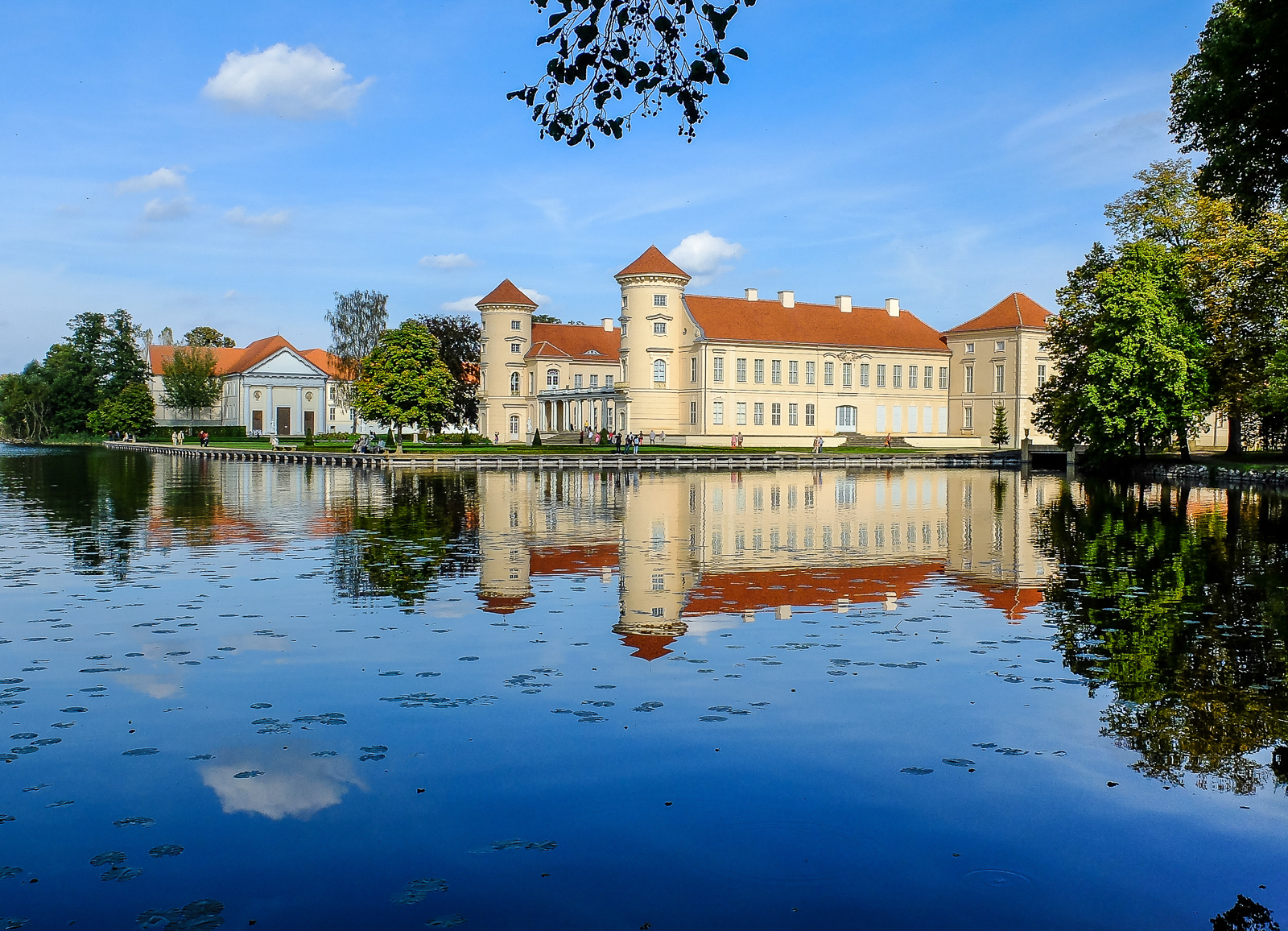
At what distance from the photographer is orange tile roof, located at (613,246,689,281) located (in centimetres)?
7888

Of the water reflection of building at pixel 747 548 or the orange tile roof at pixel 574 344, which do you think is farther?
the orange tile roof at pixel 574 344

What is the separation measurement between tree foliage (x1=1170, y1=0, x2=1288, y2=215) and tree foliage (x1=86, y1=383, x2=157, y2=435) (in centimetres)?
10048

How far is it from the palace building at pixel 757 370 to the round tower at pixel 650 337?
0.09 m

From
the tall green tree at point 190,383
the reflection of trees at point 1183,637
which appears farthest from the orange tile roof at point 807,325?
the reflection of trees at point 1183,637

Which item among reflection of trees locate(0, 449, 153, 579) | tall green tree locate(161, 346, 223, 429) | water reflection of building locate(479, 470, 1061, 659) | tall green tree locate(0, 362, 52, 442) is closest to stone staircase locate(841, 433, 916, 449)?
water reflection of building locate(479, 470, 1061, 659)

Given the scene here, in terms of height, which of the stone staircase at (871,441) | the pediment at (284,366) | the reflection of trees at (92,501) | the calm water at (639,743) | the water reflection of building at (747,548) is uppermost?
the pediment at (284,366)

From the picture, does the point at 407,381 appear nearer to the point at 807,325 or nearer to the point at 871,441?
the point at 807,325

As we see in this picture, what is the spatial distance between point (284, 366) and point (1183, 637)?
10875 cm

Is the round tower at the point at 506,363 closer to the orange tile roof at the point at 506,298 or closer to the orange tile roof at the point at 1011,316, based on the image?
the orange tile roof at the point at 506,298

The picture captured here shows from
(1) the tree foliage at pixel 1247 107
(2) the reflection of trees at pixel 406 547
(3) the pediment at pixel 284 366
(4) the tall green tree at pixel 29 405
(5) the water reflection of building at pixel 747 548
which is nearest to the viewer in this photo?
(1) the tree foliage at pixel 1247 107

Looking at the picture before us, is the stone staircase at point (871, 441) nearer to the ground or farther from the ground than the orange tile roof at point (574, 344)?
nearer to the ground

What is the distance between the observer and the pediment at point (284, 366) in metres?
109

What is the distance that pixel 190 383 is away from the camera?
330 ft

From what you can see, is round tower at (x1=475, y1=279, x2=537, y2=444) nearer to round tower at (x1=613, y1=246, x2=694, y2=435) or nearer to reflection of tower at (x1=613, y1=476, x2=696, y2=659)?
round tower at (x1=613, y1=246, x2=694, y2=435)
